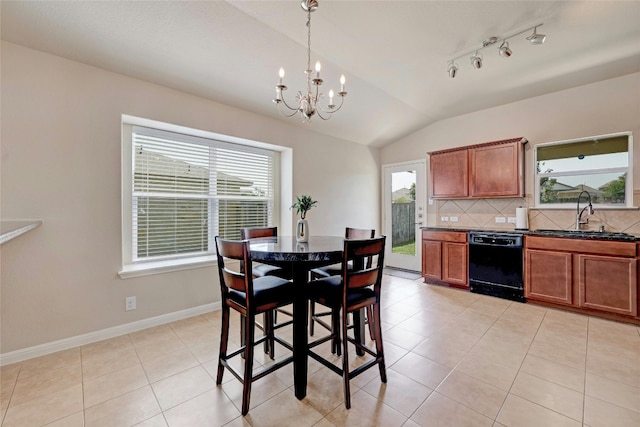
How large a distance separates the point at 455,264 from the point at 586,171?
2017 millimetres

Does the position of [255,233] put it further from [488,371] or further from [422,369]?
[488,371]

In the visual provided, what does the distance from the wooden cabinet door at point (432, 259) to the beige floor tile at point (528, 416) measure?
2560mm

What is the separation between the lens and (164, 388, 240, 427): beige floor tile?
5.08ft

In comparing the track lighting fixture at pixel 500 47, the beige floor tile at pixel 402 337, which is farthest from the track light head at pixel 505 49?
the beige floor tile at pixel 402 337

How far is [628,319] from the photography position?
2.84 m

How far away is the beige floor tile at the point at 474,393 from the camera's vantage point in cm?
165

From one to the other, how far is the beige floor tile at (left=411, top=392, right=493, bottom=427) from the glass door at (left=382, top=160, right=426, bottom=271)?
3.50m

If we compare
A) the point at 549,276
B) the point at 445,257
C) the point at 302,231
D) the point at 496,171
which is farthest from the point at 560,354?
the point at 496,171

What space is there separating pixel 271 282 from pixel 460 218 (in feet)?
12.3

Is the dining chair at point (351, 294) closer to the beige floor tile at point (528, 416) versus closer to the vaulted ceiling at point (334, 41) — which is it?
the beige floor tile at point (528, 416)

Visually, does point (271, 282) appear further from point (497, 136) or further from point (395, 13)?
point (497, 136)

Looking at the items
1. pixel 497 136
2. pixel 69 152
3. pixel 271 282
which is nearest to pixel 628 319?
pixel 497 136

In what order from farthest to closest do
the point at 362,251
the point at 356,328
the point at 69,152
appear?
the point at 69,152 < the point at 356,328 < the point at 362,251

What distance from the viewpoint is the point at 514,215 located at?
4020 millimetres
